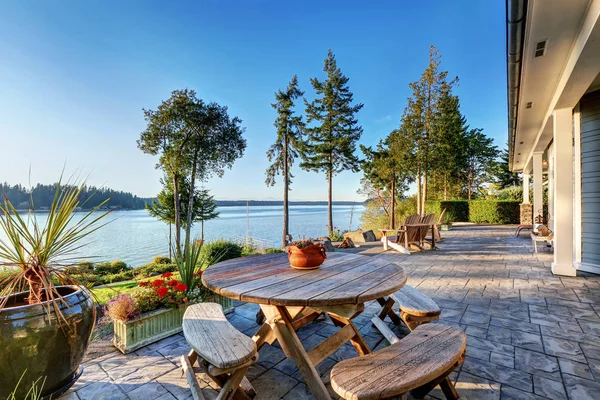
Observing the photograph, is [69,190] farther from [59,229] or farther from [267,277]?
[267,277]

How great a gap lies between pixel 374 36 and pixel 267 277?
355 inches

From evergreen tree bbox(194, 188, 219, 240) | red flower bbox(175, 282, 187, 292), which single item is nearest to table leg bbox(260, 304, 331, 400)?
red flower bbox(175, 282, 187, 292)

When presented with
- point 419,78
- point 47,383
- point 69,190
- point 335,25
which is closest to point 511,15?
point 69,190

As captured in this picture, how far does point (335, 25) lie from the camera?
24.8 feet

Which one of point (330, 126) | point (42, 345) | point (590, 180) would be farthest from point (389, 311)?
point (330, 126)

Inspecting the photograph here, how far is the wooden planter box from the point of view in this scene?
6.86ft

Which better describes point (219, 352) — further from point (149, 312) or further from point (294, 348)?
point (149, 312)

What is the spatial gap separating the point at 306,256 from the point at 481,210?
48.6 ft

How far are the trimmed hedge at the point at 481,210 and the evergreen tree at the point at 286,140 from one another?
8168 mm

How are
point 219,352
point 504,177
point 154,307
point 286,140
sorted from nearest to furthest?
point 219,352, point 154,307, point 286,140, point 504,177

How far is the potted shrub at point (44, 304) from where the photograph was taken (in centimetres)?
137

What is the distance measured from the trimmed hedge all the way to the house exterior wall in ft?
32.2

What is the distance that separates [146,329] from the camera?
7.22ft

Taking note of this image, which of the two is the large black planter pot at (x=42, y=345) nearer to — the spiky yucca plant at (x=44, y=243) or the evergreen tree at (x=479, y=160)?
the spiky yucca plant at (x=44, y=243)
